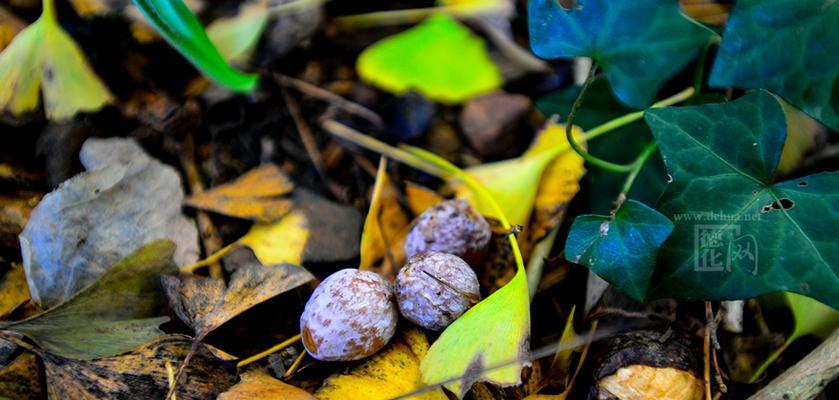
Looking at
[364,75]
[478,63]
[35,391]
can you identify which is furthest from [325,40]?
[35,391]

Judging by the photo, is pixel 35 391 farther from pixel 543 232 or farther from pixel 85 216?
pixel 543 232

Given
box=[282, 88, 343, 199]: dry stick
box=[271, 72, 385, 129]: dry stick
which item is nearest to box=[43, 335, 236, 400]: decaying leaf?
box=[282, 88, 343, 199]: dry stick

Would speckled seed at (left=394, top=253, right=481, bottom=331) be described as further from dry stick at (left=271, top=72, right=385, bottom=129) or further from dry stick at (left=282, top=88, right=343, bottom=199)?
dry stick at (left=271, top=72, right=385, bottom=129)

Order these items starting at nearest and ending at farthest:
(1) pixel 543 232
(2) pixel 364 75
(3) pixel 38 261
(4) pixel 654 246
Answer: (4) pixel 654 246 → (3) pixel 38 261 → (1) pixel 543 232 → (2) pixel 364 75

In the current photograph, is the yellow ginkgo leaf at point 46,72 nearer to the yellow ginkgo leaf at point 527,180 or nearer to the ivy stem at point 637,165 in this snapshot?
the yellow ginkgo leaf at point 527,180

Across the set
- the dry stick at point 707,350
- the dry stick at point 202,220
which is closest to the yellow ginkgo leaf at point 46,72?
the dry stick at point 202,220

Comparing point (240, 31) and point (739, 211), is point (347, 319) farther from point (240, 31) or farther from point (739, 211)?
point (240, 31)

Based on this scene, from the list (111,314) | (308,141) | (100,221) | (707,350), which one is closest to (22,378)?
(111,314)
